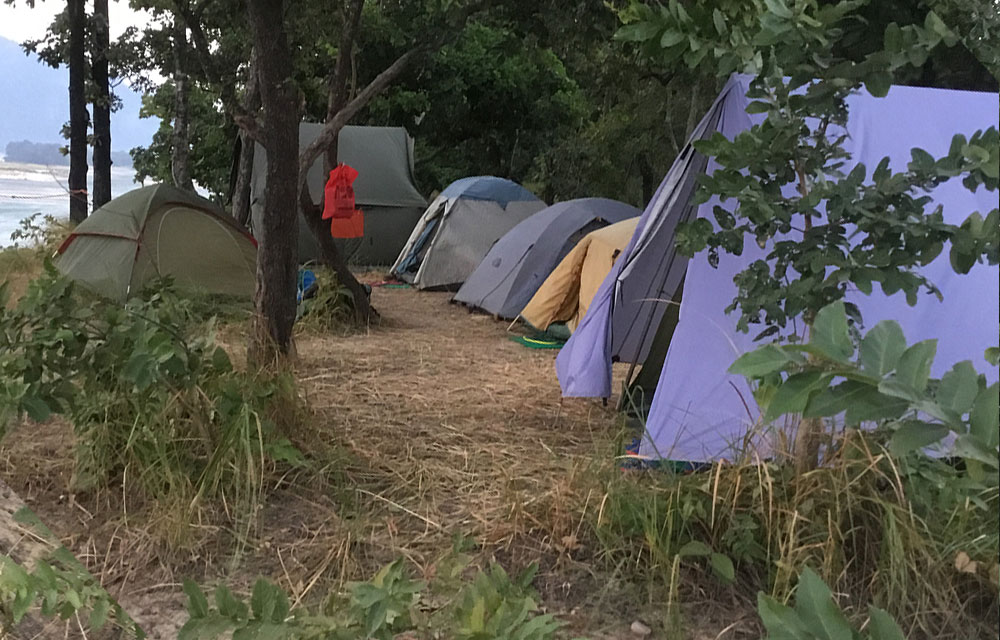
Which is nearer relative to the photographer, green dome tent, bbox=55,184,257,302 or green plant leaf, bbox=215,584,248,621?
green plant leaf, bbox=215,584,248,621

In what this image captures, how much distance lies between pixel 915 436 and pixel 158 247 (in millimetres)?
6284

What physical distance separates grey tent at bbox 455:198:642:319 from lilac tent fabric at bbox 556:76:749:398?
2.55 meters

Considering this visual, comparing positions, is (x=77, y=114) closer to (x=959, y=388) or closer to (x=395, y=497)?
(x=395, y=497)

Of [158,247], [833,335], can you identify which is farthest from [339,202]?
[833,335]

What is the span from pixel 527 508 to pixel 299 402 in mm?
1093

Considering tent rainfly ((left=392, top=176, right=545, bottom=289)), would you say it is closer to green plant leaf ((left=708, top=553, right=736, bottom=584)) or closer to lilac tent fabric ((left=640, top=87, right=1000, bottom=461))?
lilac tent fabric ((left=640, top=87, right=1000, bottom=461))

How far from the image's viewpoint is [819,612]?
0.99 metres

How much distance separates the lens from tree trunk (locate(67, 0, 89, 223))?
935 cm

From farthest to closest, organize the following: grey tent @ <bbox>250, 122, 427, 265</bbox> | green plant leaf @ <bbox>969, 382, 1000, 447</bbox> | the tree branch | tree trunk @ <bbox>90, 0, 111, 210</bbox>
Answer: grey tent @ <bbox>250, 122, 427, 265</bbox>
tree trunk @ <bbox>90, 0, 111, 210</bbox>
the tree branch
green plant leaf @ <bbox>969, 382, 1000, 447</bbox>

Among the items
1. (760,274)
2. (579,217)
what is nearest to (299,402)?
(760,274)

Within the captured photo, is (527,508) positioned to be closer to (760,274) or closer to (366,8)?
(760,274)

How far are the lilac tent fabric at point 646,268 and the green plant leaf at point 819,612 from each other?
2.48 m

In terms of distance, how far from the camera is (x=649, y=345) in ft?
15.5

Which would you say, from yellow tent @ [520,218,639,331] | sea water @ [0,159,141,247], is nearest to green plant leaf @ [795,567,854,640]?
yellow tent @ [520,218,639,331]
